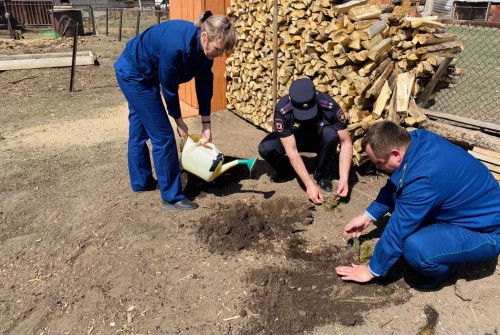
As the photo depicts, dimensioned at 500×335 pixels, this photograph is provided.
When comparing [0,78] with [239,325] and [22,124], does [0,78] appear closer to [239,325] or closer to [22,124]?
[22,124]

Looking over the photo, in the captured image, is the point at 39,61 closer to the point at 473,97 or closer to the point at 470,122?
the point at 473,97

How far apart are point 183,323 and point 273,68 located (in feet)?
11.4

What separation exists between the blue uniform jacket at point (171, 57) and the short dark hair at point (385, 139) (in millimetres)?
1520

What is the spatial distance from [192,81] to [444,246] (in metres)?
4.60

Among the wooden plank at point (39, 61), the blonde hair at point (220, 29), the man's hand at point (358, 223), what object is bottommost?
the wooden plank at point (39, 61)

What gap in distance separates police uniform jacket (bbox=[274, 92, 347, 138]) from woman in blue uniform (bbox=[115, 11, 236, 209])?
2.20ft

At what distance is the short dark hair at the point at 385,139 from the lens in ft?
7.99

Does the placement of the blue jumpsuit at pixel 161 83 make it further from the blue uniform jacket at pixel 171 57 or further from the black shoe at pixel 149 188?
the black shoe at pixel 149 188

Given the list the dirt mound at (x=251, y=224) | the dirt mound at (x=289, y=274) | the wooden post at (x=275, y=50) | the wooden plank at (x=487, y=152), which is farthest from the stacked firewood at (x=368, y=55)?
the dirt mound at (x=289, y=274)

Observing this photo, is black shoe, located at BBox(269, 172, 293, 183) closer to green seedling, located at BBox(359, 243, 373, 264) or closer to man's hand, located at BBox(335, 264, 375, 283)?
green seedling, located at BBox(359, 243, 373, 264)

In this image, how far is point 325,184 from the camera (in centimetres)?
414

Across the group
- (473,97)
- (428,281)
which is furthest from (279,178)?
(473,97)

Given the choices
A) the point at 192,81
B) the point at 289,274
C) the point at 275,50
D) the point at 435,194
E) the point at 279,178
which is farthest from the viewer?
the point at 192,81

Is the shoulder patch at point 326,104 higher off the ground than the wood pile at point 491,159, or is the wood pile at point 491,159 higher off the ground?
the shoulder patch at point 326,104
